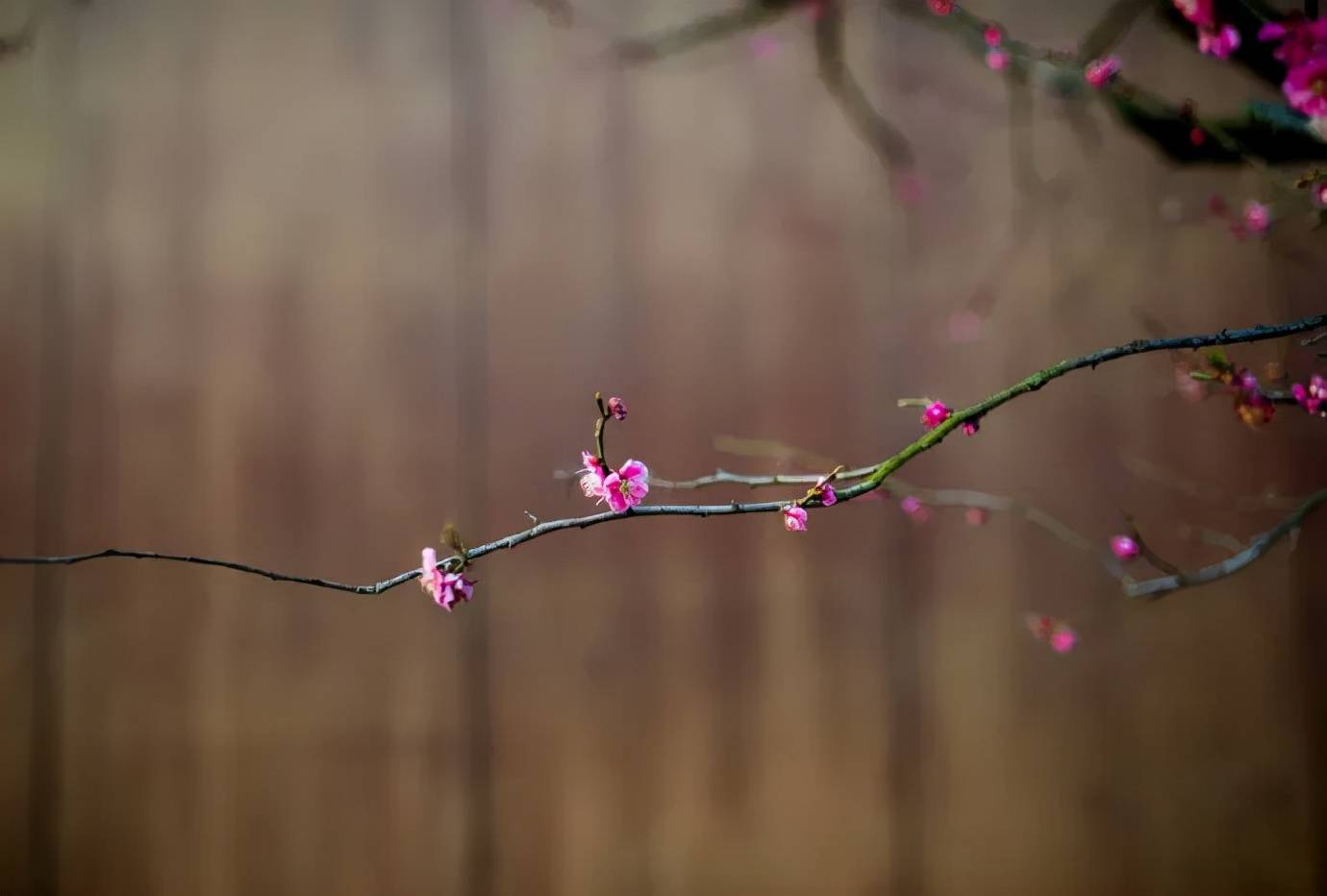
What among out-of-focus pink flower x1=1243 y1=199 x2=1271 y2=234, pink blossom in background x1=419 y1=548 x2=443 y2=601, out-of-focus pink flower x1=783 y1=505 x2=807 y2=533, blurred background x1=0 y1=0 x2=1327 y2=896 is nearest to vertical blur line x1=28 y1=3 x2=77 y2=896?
blurred background x1=0 y1=0 x2=1327 y2=896

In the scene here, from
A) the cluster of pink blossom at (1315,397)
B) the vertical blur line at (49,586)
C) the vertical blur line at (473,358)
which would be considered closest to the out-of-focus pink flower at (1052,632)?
the cluster of pink blossom at (1315,397)

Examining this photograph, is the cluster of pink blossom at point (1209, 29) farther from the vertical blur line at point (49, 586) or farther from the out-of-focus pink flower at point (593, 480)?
the vertical blur line at point (49, 586)

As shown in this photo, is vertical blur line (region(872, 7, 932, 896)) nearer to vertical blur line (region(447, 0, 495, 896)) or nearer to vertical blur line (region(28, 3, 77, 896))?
vertical blur line (region(447, 0, 495, 896))

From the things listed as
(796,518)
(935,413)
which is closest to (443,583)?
(796,518)

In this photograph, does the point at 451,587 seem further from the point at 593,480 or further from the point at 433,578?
the point at 593,480

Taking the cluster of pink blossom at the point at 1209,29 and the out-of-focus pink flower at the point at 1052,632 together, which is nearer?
the cluster of pink blossom at the point at 1209,29

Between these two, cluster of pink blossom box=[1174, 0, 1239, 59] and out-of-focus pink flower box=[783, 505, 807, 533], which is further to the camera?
cluster of pink blossom box=[1174, 0, 1239, 59]
